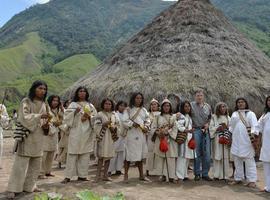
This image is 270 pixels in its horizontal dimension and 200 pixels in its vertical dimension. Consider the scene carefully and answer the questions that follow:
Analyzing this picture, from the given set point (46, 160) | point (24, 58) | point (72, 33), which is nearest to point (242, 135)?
point (46, 160)

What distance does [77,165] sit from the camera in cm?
725

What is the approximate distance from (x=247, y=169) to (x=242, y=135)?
68 centimetres

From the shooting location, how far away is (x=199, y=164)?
26.7ft

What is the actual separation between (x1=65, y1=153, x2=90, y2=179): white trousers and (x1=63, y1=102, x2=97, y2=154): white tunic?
0.14 metres

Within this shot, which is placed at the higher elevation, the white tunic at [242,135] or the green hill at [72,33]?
the green hill at [72,33]

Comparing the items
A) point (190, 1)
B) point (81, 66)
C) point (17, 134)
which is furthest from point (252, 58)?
point (81, 66)

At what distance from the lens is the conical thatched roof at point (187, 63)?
36.7 ft

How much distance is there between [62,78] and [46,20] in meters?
49.8

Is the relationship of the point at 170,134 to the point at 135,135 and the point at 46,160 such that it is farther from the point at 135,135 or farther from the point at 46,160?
the point at 46,160

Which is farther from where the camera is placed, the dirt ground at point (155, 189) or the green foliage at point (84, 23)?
the green foliage at point (84, 23)

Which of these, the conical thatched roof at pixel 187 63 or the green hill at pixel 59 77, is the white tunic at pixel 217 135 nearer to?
the conical thatched roof at pixel 187 63

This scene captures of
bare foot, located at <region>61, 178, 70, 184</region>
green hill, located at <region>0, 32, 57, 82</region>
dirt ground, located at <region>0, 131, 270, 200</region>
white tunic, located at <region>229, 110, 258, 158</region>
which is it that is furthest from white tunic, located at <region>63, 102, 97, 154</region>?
green hill, located at <region>0, 32, 57, 82</region>

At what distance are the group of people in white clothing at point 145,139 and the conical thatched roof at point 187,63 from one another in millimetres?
2824

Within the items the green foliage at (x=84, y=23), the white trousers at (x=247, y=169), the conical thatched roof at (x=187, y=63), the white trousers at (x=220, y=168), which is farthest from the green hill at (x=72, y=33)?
the white trousers at (x=247, y=169)
